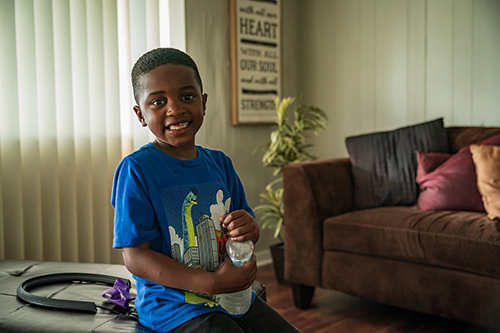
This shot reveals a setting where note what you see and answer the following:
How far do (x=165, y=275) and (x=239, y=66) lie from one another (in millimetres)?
2612

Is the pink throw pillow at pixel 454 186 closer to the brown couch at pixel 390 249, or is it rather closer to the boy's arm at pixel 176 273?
the brown couch at pixel 390 249

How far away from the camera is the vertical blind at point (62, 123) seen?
8.02 ft

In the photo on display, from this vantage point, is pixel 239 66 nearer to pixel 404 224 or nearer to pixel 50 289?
pixel 404 224

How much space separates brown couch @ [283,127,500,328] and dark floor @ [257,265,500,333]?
0.11 metres

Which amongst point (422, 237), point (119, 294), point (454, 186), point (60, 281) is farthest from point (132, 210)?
point (454, 186)

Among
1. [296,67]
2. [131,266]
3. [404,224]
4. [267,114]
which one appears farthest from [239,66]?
[131,266]

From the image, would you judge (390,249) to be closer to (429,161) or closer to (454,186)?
(454,186)

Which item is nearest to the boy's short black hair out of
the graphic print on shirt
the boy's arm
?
the graphic print on shirt

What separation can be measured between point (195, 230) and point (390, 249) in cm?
147

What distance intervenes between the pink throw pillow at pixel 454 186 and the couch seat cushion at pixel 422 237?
3.2 inches

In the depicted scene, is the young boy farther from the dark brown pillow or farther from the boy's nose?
the dark brown pillow

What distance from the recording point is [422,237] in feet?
7.36

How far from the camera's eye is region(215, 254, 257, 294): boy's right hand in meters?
1.05

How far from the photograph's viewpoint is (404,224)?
2.33 m
